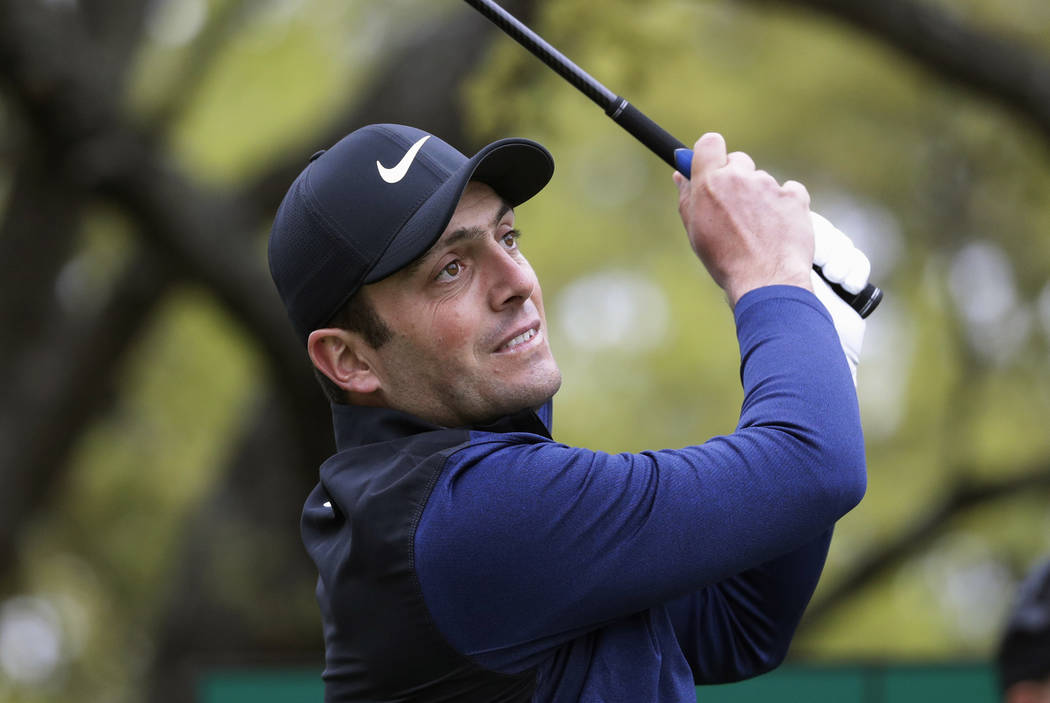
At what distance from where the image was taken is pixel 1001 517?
1129cm

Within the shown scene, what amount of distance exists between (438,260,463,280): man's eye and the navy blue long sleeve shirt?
27 centimetres

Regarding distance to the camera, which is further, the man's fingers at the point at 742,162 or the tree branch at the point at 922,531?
the tree branch at the point at 922,531

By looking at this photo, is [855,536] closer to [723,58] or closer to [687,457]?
[723,58]

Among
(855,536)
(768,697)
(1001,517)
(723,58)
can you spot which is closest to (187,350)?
(723,58)

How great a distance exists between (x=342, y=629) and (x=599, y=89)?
1.12 m

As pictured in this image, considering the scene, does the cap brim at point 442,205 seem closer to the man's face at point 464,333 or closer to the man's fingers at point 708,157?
the man's face at point 464,333

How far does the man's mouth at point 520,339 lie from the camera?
2.30m

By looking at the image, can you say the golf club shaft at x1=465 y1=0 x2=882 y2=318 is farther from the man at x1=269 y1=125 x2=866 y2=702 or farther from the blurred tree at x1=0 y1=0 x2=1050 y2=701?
the blurred tree at x1=0 y1=0 x2=1050 y2=701

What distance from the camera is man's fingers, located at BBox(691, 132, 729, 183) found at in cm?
225

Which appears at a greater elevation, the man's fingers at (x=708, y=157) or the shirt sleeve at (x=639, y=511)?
the man's fingers at (x=708, y=157)

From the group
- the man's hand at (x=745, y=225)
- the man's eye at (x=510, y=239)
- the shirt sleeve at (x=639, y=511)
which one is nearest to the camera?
the shirt sleeve at (x=639, y=511)

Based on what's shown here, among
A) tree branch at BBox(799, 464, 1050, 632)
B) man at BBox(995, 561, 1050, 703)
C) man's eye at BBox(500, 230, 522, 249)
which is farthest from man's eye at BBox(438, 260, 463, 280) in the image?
tree branch at BBox(799, 464, 1050, 632)

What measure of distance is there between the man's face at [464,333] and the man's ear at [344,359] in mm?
25

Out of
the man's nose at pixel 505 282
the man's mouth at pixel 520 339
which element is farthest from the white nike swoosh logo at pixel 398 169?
the man's mouth at pixel 520 339
